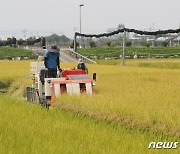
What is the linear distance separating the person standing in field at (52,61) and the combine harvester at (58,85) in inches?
5.4

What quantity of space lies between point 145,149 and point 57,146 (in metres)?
0.95

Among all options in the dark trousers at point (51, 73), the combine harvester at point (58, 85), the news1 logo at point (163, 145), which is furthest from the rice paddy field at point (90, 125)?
the dark trousers at point (51, 73)

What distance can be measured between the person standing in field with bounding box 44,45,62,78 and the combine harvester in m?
0.14

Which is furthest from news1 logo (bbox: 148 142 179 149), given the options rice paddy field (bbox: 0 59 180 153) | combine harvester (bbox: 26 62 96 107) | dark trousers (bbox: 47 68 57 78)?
dark trousers (bbox: 47 68 57 78)

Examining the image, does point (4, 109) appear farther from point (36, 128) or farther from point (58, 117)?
point (36, 128)

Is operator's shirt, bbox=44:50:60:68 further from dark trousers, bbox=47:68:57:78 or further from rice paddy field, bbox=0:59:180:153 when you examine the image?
rice paddy field, bbox=0:59:180:153

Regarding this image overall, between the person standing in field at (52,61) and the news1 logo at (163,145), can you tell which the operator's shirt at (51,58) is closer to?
the person standing in field at (52,61)

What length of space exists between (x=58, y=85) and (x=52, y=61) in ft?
3.01

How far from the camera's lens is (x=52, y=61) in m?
9.32

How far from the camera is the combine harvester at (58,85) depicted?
8594mm

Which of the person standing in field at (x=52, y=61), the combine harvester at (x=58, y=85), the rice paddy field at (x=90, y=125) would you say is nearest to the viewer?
the rice paddy field at (x=90, y=125)

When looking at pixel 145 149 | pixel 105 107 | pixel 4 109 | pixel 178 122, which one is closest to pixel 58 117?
pixel 105 107

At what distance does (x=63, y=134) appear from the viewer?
524cm

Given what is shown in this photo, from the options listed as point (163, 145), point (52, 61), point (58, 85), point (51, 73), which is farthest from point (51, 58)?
point (163, 145)
